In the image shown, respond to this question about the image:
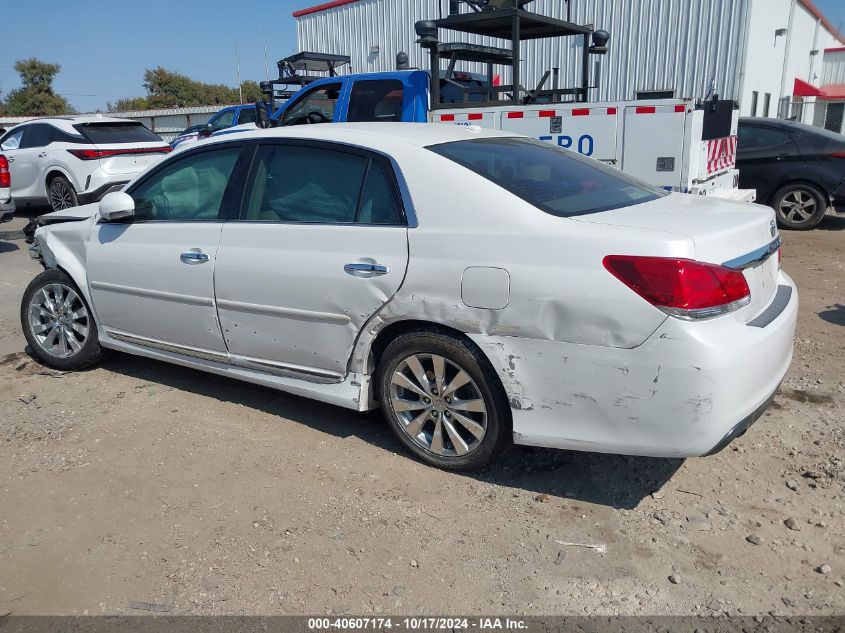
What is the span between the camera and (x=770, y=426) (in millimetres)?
3850

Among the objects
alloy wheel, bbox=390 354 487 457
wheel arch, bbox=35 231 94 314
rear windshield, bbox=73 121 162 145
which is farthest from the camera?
rear windshield, bbox=73 121 162 145

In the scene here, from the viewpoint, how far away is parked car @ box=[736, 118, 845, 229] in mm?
9375

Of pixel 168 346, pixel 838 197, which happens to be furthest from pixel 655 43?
pixel 168 346

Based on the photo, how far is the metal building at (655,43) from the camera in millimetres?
17203

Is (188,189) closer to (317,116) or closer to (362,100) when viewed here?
(362,100)

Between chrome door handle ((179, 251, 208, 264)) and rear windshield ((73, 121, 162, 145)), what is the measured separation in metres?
8.59

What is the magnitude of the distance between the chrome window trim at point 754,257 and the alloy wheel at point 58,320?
3.97 meters

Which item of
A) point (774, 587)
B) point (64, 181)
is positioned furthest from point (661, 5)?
point (774, 587)

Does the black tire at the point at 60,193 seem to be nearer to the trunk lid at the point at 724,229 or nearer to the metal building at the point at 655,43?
the metal building at the point at 655,43

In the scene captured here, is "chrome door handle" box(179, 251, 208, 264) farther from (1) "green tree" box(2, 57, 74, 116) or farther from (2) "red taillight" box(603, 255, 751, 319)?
(1) "green tree" box(2, 57, 74, 116)

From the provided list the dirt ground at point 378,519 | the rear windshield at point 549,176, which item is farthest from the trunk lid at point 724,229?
the dirt ground at point 378,519

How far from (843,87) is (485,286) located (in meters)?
35.2

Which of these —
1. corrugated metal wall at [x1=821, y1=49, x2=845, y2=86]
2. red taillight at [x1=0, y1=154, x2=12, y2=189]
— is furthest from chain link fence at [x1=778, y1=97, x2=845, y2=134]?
red taillight at [x1=0, y1=154, x2=12, y2=189]

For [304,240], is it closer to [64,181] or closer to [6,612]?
[6,612]
